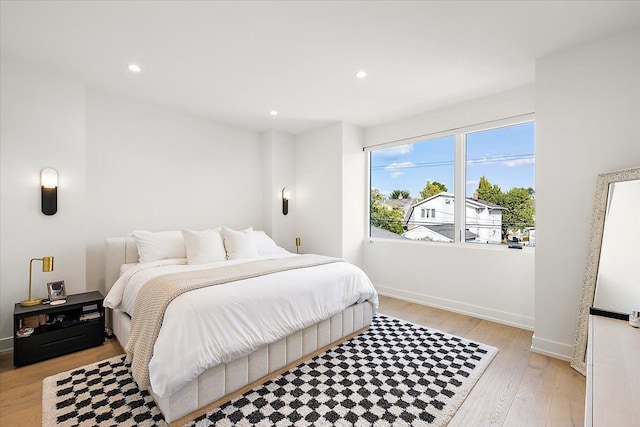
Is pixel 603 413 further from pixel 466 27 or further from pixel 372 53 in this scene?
pixel 372 53

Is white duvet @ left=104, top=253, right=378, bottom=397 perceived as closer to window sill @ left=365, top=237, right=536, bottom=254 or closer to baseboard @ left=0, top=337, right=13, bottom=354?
baseboard @ left=0, top=337, right=13, bottom=354

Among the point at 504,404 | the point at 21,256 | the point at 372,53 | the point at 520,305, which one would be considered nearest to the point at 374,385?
the point at 504,404

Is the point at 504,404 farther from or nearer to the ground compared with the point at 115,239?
nearer to the ground

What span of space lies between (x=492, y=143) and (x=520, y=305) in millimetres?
1866

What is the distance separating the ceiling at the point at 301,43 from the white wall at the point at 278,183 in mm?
1388

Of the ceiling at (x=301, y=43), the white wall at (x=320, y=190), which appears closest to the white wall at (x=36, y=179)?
the ceiling at (x=301, y=43)

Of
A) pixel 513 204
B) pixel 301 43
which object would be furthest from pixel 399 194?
pixel 301 43

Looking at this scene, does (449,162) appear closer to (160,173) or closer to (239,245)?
(239,245)

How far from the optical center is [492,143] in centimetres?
351

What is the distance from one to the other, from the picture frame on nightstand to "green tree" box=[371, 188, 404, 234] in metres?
3.87

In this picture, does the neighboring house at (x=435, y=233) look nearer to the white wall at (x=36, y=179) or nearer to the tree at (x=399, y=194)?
the tree at (x=399, y=194)

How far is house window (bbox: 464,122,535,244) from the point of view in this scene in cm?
326

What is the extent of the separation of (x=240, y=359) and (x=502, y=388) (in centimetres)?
188

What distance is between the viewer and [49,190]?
280 centimetres
